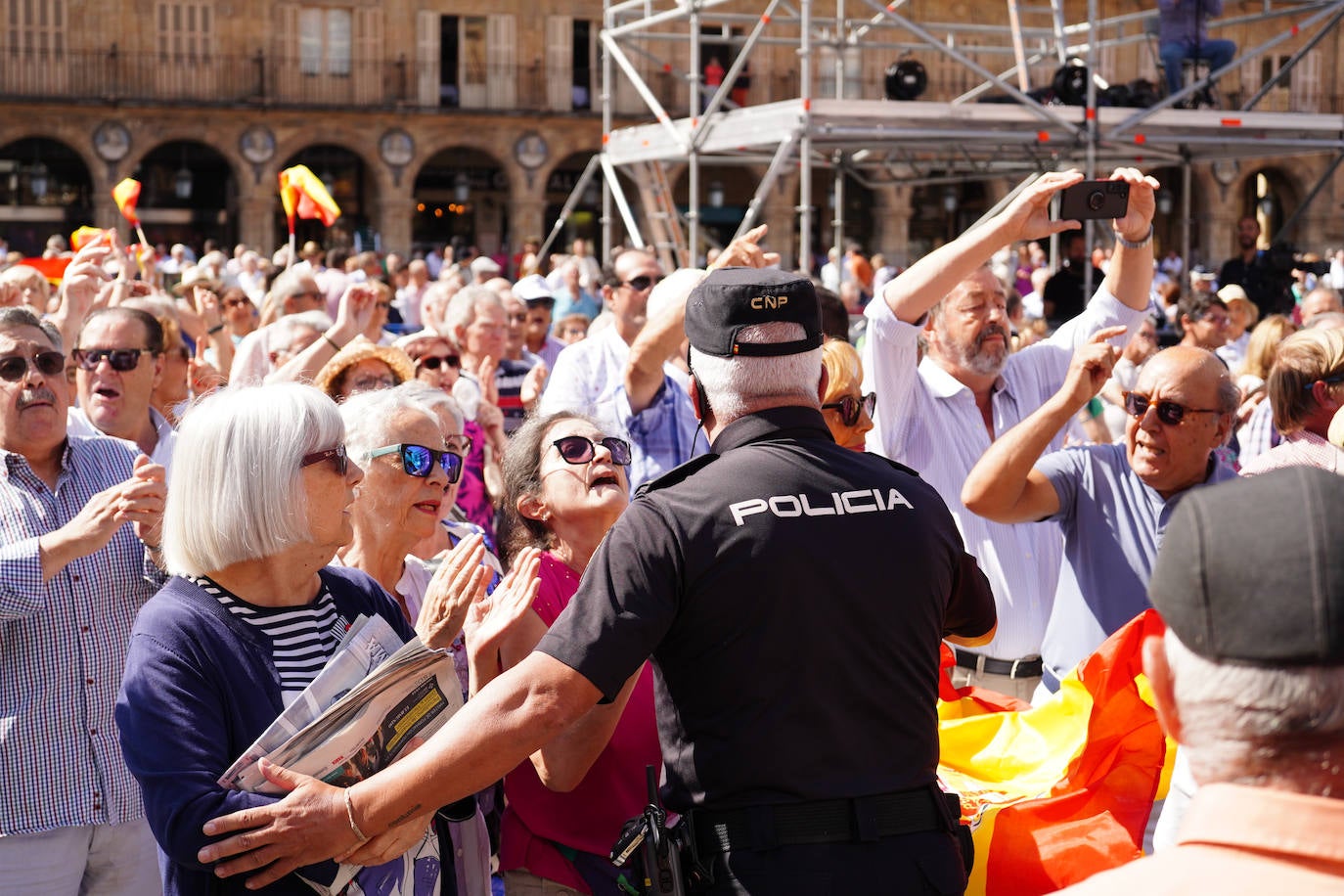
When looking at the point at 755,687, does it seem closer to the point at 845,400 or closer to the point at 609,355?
the point at 845,400

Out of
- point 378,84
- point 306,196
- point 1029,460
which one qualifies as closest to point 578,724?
point 1029,460

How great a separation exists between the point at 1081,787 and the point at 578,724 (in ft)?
3.45

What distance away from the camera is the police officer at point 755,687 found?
2.21 m

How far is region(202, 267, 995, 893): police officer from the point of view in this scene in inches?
87.0

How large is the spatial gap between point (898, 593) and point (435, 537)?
1.88 metres

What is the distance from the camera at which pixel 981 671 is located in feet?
14.1

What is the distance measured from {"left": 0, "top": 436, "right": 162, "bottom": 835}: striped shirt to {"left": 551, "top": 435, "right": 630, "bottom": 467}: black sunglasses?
40.8 inches

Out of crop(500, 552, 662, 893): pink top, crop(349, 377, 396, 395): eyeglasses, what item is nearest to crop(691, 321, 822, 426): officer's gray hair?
crop(500, 552, 662, 893): pink top

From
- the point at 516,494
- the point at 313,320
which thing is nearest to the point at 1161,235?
the point at 313,320

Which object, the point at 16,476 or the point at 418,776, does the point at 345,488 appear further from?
the point at 16,476

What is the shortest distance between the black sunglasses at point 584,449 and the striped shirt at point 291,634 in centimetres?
69

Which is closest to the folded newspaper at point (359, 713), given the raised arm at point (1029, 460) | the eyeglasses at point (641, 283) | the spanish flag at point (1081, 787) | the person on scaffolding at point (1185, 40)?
the spanish flag at point (1081, 787)

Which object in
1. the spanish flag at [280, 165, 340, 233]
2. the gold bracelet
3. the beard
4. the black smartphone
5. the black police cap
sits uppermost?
the spanish flag at [280, 165, 340, 233]

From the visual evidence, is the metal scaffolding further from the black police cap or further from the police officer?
the police officer
